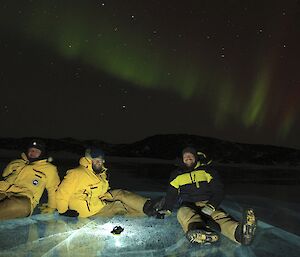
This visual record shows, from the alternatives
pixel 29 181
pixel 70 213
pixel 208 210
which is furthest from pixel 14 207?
pixel 208 210

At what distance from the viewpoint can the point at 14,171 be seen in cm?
608

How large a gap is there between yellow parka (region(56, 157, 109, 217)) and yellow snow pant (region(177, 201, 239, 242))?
4.98ft

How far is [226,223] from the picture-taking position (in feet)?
16.1

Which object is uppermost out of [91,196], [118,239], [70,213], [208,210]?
[208,210]

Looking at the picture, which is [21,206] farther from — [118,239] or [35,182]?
[118,239]

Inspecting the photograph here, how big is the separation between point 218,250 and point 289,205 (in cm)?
419

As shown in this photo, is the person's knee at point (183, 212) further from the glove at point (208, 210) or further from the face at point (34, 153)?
the face at point (34, 153)

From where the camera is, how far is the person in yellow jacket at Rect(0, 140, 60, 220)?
18.8ft

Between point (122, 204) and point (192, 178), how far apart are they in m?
1.32

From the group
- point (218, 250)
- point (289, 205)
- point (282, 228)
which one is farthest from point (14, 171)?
point (289, 205)

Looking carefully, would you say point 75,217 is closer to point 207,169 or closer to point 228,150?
point 207,169

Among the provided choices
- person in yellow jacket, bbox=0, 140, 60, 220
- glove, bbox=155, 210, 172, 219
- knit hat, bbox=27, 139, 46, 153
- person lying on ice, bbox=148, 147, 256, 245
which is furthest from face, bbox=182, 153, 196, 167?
knit hat, bbox=27, 139, 46, 153

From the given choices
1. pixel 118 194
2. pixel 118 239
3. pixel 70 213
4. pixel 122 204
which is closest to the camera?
pixel 118 239

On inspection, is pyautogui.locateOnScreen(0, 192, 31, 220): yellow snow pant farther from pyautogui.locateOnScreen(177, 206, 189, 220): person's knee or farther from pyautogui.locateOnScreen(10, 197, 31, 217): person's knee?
pyautogui.locateOnScreen(177, 206, 189, 220): person's knee
